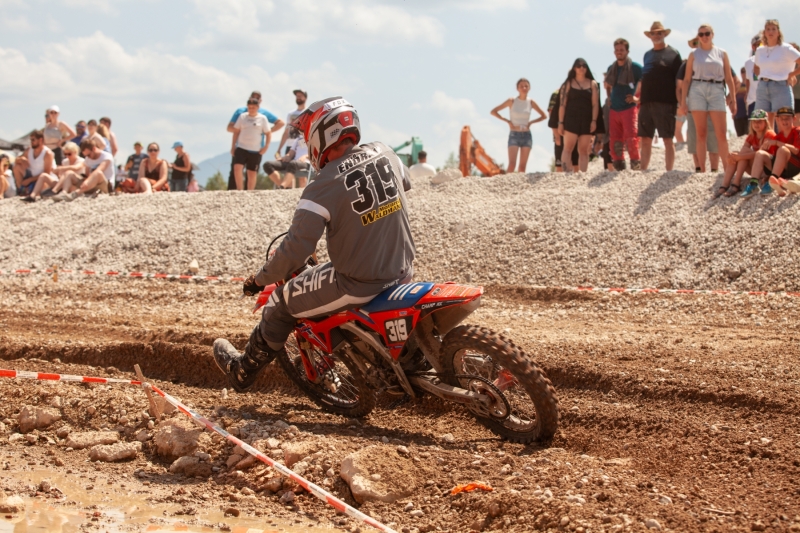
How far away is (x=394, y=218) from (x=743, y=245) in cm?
737

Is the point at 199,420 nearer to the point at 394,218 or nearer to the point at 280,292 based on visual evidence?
the point at 280,292

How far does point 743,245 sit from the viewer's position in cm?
1108

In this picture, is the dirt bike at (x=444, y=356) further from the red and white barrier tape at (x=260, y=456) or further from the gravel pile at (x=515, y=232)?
the gravel pile at (x=515, y=232)

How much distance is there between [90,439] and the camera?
5.71 meters

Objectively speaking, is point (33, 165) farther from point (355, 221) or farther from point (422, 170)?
point (355, 221)

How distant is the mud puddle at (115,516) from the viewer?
176 inches

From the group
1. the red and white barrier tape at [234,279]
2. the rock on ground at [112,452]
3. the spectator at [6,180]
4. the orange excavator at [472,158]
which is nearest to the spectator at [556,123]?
the orange excavator at [472,158]

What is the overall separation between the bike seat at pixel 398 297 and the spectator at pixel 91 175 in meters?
14.7

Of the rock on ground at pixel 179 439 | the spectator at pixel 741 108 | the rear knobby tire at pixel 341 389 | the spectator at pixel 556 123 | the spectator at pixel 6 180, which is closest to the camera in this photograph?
the rock on ground at pixel 179 439

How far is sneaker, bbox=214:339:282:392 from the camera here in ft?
19.5

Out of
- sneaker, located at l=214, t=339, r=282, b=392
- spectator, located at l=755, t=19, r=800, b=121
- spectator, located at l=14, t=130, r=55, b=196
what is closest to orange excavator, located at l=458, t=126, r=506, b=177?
spectator, located at l=755, t=19, r=800, b=121

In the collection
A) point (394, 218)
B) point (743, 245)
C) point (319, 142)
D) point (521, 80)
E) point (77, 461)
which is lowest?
point (77, 461)

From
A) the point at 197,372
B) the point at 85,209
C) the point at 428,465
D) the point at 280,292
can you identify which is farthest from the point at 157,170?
the point at 428,465

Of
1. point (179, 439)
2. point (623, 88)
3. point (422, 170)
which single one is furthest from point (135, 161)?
point (179, 439)
